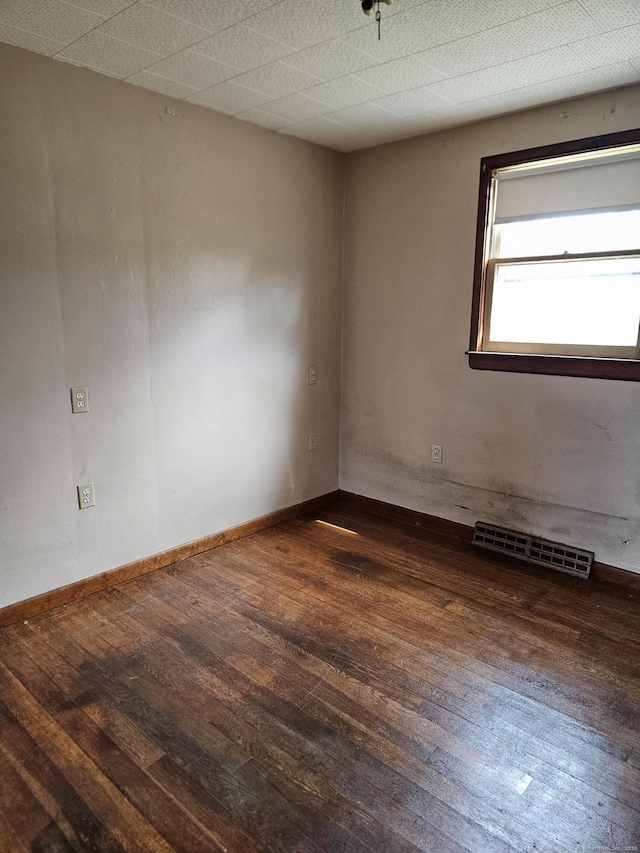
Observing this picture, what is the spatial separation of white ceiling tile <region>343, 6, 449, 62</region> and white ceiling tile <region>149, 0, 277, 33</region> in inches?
16.3

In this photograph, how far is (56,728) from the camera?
188 centimetres

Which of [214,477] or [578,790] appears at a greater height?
[214,477]

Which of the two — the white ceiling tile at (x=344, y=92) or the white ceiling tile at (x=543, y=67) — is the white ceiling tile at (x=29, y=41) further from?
the white ceiling tile at (x=543, y=67)

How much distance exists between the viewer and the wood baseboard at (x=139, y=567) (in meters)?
2.54

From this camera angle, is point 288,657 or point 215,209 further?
point 215,209

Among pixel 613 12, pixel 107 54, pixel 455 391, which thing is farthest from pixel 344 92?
pixel 455 391

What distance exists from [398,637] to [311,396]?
194cm

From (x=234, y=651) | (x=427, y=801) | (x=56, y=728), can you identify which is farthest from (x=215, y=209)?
(x=427, y=801)

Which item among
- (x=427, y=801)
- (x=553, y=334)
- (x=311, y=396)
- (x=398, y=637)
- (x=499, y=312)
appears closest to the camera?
(x=427, y=801)

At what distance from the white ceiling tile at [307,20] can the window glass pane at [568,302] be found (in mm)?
1620

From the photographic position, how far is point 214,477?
131 inches

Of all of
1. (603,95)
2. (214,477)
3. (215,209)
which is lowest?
(214,477)

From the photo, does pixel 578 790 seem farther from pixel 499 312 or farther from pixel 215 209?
pixel 215 209

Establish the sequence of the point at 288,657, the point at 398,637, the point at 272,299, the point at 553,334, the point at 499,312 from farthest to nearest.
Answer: the point at 272,299
the point at 499,312
the point at 553,334
the point at 398,637
the point at 288,657
